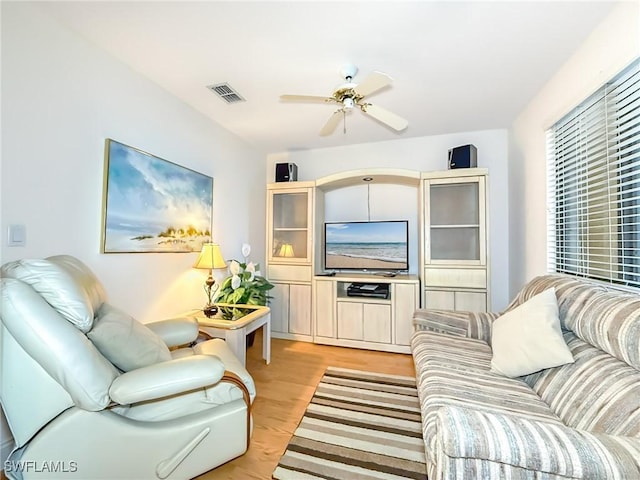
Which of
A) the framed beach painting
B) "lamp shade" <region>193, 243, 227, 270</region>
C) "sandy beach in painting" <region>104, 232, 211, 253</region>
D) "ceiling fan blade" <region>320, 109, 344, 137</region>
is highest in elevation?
"ceiling fan blade" <region>320, 109, 344, 137</region>

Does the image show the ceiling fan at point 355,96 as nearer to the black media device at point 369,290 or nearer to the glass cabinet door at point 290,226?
the glass cabinet door at point 290,226

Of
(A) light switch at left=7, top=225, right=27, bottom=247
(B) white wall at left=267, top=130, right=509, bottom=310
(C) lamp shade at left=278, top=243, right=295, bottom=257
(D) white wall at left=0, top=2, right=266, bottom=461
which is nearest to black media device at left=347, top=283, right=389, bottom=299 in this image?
(B) white wall at left=267, top=130, right=509, bottom=310

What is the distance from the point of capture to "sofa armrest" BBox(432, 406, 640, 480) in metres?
0.73

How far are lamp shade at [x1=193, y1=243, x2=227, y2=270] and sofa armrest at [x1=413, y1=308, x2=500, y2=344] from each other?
1.78 m

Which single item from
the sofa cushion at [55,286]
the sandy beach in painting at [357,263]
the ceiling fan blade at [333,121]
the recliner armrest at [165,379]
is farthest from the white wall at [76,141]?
the sandy beach in painting at [357,263]

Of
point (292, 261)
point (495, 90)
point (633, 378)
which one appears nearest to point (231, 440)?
point (633, 378)

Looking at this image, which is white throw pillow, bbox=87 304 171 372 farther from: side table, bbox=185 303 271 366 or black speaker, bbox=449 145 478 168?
black speaker, bbox=449 145 478 168

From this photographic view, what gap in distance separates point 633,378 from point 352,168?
3.08 metres

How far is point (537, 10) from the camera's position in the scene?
4.98 feet

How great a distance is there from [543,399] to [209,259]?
2.46m

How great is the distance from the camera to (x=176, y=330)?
6.36ft

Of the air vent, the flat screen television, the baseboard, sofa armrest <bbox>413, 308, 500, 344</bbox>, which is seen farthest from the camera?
the flat screen television

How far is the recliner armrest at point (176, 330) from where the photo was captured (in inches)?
74.2

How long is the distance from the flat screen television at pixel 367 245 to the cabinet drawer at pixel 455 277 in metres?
0.36
